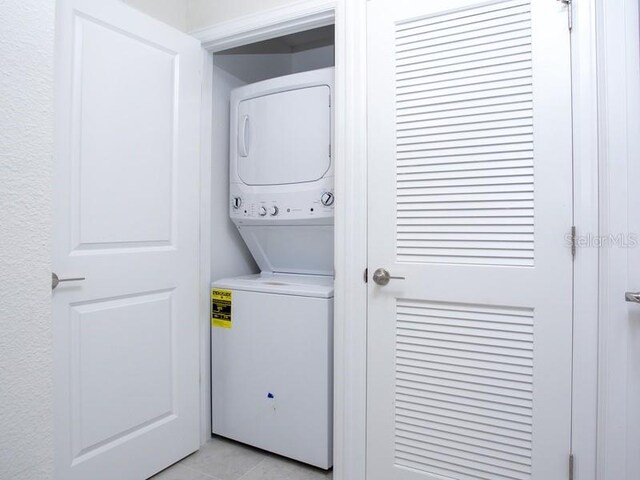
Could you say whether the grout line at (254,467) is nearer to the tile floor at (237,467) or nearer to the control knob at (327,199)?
the tile floor at (237,467)

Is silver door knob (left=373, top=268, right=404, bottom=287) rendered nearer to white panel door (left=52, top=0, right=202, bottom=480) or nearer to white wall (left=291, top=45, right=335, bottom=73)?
white panel door (left=52, top=0, right=202, bottom=480)

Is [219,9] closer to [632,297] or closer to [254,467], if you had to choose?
[632,297]

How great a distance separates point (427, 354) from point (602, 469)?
0.63 m

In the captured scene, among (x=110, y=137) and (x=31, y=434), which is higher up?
(x=110, y=137)

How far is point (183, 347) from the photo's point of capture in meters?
1.88

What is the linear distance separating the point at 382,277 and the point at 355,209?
299mm

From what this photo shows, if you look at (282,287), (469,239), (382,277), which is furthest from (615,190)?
(282,287)

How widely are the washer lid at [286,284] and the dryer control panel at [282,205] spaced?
33 centimetres

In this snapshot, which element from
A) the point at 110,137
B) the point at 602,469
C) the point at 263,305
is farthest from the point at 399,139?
the point at 602,469

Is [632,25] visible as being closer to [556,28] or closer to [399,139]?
[556,28]

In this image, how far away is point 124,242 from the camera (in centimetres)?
Answer: 161

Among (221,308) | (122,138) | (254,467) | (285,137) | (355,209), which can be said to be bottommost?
(254,467)

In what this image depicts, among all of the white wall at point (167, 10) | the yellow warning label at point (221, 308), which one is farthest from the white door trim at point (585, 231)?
the white wall at point (167, 10)

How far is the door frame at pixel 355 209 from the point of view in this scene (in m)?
1.26
